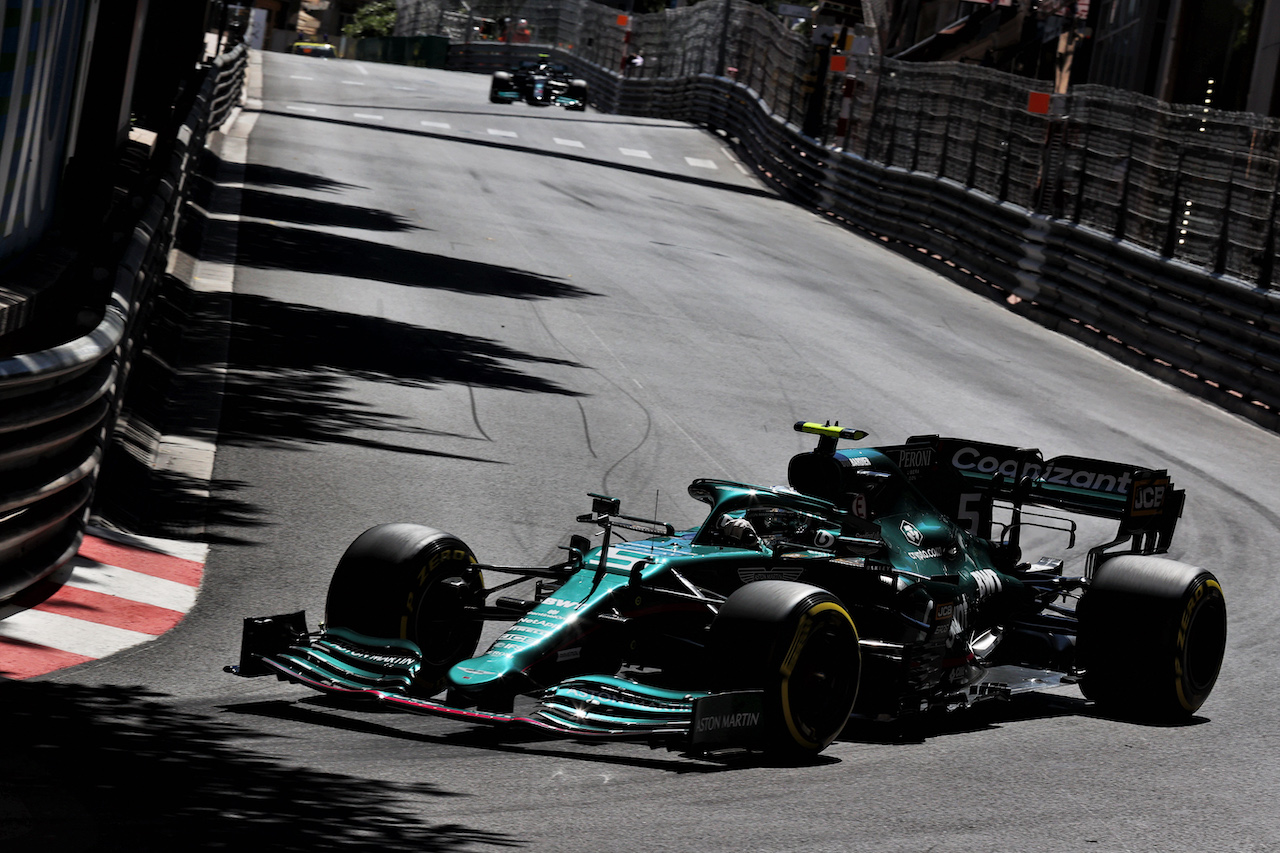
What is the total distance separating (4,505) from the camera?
22.3 feet

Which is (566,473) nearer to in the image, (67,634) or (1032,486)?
(1032,486)

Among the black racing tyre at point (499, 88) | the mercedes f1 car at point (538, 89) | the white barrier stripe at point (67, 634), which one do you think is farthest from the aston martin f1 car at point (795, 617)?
the mercedes f1 car at point (538, 89)

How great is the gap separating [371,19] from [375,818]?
11465cm

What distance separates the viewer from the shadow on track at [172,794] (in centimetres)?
470

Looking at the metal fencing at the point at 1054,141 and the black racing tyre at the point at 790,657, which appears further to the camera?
the metal fencing at the point at 1054,141

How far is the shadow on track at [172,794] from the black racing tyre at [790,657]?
136 cm

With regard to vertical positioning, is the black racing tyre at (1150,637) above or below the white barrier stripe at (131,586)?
above

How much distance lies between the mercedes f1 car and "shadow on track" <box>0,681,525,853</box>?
46362mm

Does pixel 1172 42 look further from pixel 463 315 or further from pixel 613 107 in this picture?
pixel 613 107

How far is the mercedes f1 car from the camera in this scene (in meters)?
50.9

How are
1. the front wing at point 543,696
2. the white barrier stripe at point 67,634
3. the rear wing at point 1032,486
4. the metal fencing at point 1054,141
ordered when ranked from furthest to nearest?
the metal fencing at point 1054,141 → the rear wing at point 1032,486 → the white barrier stripe at point 67,634 → the front wing at point 543,696

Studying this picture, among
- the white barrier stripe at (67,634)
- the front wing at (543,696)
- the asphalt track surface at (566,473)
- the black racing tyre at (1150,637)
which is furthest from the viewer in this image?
the black racing tyre at (1150,637)

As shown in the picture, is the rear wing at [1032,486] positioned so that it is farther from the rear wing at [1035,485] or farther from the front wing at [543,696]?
the front wing at [543,696]

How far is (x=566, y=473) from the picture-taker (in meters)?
11.8
